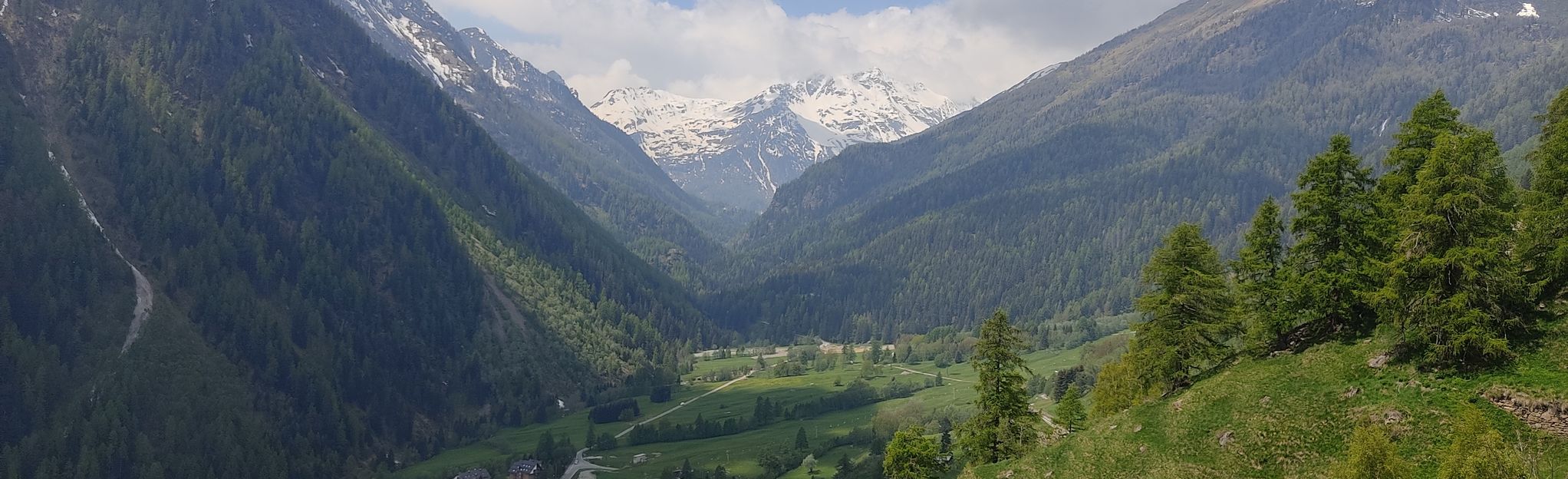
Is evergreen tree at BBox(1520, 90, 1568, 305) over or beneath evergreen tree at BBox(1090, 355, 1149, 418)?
over

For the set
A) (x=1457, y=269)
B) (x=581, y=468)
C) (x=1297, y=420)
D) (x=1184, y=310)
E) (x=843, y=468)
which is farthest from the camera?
(x=581, y=468)

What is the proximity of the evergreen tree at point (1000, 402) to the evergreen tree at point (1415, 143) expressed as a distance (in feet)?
75.2

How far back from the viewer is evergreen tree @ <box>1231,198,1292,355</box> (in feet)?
188

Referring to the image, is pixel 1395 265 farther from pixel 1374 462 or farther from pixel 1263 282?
pixel 1374 462

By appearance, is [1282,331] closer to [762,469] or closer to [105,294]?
[762,469]

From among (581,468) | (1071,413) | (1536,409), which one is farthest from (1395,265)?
(581,468)

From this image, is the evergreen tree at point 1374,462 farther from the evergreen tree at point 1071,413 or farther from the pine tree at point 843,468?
the pine tree at point 843,468

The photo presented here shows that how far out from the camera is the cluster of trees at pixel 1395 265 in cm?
4491

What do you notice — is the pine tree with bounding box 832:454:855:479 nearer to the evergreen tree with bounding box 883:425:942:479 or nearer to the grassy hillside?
the evergreen tree with bounding box 883:425:942:479

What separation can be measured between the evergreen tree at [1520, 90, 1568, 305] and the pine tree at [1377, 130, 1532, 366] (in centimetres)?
181

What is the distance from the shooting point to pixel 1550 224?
48938mm

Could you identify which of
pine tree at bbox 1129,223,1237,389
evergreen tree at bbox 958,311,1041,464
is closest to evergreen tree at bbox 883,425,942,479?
evergreen tree at bbox 958,311,1041,464

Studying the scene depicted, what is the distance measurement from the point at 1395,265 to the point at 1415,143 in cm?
1367

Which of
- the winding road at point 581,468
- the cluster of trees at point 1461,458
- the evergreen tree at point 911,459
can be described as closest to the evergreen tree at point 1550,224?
the cluster of trees at point 1461,458
